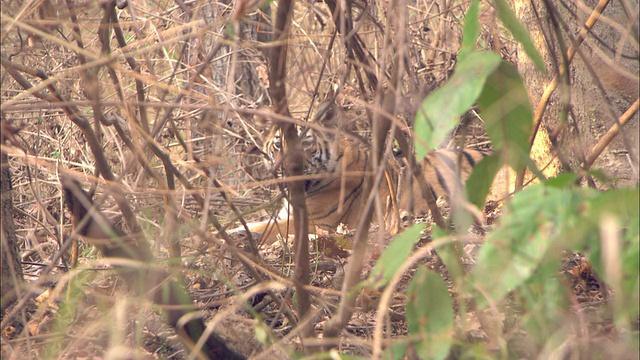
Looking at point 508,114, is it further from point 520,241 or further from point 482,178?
point 520,241

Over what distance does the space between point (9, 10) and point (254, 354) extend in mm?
1244

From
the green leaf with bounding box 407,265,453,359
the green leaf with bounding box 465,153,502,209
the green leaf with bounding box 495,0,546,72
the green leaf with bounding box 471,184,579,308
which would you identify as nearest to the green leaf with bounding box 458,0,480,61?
the green leaf with bounding box 495,0,546,72

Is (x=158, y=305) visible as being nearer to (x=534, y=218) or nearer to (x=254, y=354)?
(x=254, y=354)

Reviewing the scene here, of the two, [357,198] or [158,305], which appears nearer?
[158,305]

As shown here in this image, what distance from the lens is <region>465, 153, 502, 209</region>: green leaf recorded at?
5.52ft

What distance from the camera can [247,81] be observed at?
19.2 feet

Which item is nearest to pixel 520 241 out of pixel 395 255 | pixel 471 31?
pixel 395 255

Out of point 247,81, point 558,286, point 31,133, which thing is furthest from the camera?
point 247,81

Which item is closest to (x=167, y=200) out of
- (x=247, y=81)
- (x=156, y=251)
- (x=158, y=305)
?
(x=156, y=251)

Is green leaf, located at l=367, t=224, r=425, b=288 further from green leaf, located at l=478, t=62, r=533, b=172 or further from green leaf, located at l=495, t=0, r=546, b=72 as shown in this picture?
green leaf, located at l=495, t=0, r=546, b=72

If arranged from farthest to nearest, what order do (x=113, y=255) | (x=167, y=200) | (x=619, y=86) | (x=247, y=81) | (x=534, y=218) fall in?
1. (x=247, y=81)
2. (x=619, y=86)
3. (x=167, y=200)
4. (x=113, y=255)
5. (x=534, y=218)

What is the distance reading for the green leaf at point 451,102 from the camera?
141cm

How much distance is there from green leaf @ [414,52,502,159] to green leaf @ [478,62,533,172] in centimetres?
16

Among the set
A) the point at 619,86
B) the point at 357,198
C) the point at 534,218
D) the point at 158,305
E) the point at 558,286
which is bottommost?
the point at 357,198
